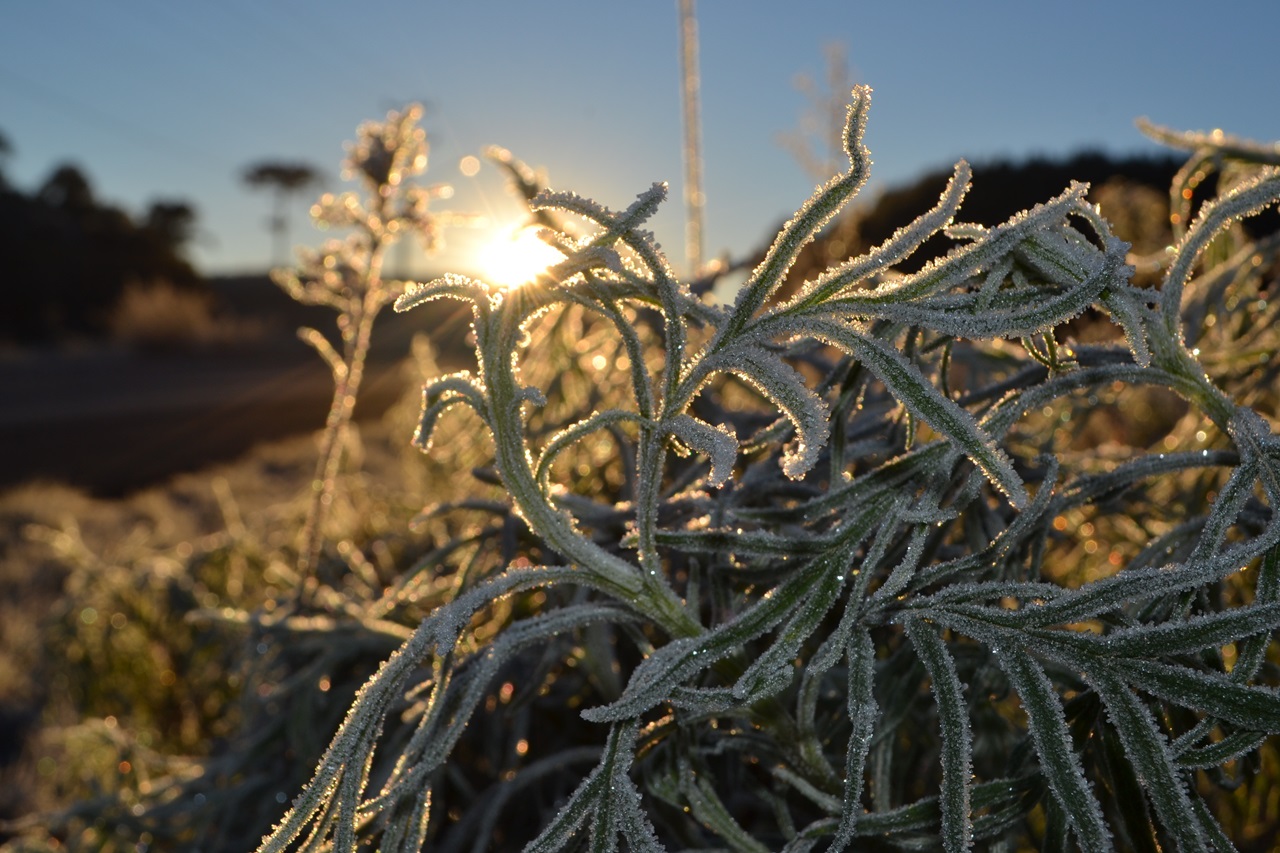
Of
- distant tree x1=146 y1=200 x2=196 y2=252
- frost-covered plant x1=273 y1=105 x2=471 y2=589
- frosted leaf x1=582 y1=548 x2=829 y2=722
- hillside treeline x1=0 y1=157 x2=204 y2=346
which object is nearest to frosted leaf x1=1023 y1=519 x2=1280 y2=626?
frosted leaf x1=582 y1=548 x2=829 y2=722

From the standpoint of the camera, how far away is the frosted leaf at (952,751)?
1.41ft

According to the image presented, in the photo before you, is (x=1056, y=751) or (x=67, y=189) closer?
(x=1056, y=751)

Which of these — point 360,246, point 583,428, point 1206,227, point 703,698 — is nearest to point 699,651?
point 703,698

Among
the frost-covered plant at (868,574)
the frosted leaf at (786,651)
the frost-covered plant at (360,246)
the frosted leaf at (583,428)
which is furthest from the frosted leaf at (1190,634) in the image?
the frost-covered plant at (360,246)

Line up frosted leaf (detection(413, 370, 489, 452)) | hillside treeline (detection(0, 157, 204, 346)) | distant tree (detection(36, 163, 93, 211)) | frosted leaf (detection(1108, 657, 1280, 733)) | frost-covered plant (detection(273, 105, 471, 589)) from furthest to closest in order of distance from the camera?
distant tree (detection(36, 163, 93, 211))
hillside treeline (detection(0, 157, 204, 346))
frost-covered plant (detection(273, 105, 471, 589))
frosted leaf (detection(413, 370, 489, 452))
frosted leaf (detection(1108, 657, 1280, 733))

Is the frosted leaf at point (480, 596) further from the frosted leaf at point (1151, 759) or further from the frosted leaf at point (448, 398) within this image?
the frosted leaf at point (1151, 759)

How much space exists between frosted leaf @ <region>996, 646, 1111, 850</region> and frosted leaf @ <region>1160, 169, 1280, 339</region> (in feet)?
0.71

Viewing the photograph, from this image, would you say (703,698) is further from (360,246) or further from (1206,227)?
(360,246)

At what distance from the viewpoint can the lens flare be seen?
0.49 metres

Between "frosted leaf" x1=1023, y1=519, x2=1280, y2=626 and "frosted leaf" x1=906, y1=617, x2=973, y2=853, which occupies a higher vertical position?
"frosted leaf" x1=1023, y1=519, x2=1280, y2=626

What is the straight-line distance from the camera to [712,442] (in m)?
0.44

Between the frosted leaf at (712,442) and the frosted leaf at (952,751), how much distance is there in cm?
14

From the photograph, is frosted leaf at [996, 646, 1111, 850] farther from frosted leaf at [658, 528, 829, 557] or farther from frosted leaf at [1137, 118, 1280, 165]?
frosted leaf at [1137, 118, 1280, 165]

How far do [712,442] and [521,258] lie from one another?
0.49 feet
